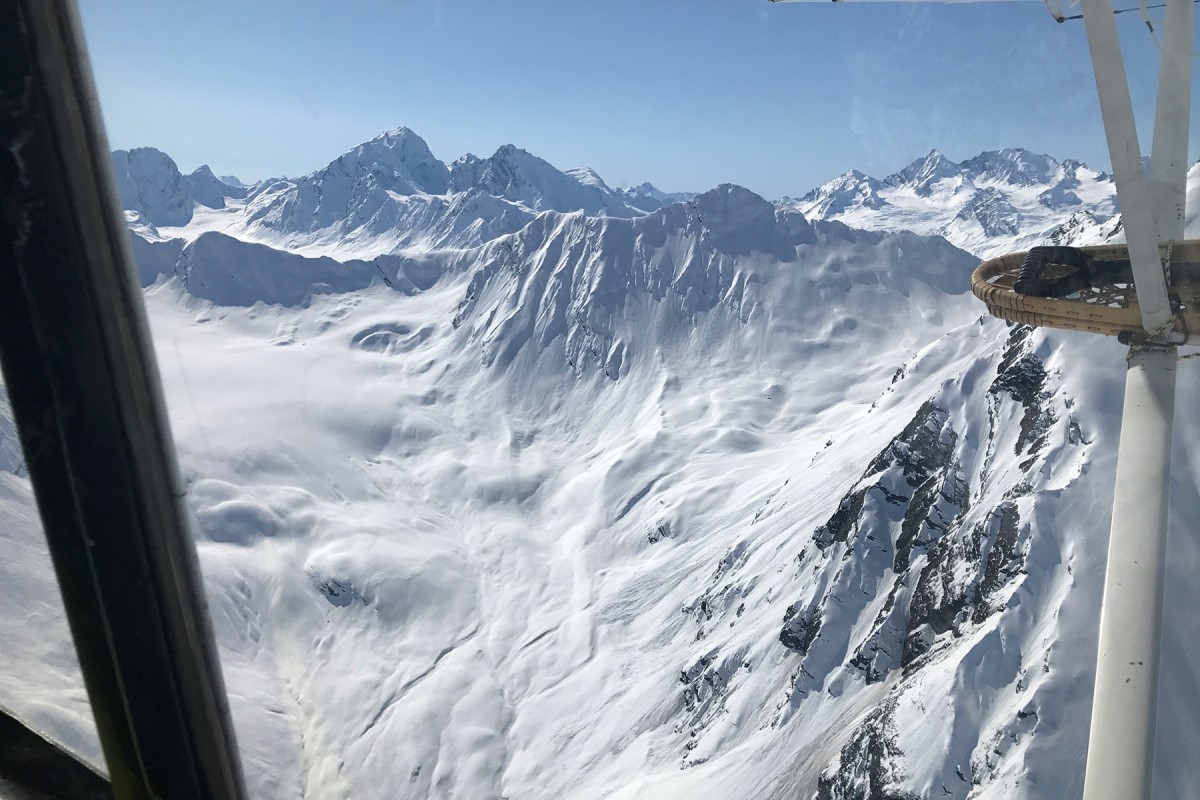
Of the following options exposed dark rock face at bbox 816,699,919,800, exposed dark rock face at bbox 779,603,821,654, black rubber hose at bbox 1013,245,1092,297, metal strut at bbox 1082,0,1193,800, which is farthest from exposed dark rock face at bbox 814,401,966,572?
metal strut at bbox 1082,0,1193,800

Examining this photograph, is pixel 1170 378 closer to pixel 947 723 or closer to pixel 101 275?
pixel 101 275

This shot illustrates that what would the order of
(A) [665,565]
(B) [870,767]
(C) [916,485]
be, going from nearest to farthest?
1. (B) [870,767]
2. (C) [916,485]
3. (A) [665,565]

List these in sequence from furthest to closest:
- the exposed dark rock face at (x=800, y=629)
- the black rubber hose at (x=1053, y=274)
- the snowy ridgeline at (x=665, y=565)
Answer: the exposed dark rock face at (x=800, y=629)
the snowy ridgeline at (x=665, y=565)
the black rubber hose at (x=1053, y=274)

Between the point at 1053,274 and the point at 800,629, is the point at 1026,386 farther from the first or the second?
the point at 1053,274

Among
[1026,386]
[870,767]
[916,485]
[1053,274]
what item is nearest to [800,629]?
[916,485]

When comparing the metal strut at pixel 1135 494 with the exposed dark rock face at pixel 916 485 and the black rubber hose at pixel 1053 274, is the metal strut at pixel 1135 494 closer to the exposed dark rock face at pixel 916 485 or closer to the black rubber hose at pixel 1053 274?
the black rubber hose at pixel 1053 274

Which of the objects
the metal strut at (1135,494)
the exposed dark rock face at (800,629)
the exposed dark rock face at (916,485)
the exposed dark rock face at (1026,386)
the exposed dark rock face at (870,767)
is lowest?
the exposed dark rock face at (800,629)

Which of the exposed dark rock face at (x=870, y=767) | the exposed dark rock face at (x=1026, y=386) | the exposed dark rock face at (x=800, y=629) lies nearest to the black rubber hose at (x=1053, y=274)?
the exposed dark rock face at (x=870, y=767)
